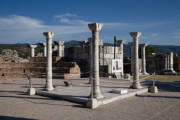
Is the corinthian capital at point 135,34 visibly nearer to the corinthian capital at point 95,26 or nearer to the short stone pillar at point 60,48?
the corinthian capital at point 95,26

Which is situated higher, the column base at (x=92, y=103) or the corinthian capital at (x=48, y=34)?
the corinthian capital at (x=48, y=34)

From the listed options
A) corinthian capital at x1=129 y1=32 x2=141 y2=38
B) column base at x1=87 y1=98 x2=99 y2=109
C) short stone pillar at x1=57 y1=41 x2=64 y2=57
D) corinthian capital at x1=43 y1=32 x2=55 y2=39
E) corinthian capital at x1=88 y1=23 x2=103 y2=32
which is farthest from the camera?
short stone pillar at x1=57 y1=41 x2=64 y2=57

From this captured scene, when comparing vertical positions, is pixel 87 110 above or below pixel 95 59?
below

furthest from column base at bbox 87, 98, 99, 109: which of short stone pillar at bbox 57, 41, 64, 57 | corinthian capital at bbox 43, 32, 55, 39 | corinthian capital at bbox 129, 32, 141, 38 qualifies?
short stone pillar at bbox 57, 41, 64, 57

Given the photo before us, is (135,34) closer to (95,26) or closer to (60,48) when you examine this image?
(95,26)

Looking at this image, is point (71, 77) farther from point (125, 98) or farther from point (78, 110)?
point (78, 110)

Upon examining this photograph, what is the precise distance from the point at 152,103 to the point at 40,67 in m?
18.0

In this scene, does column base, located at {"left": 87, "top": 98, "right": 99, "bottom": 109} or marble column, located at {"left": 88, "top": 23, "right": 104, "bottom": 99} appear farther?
Result: marble column, located at {"left": 88, "top": 23, "right": 104, "bottom": 99}

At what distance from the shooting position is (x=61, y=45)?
28.4 m

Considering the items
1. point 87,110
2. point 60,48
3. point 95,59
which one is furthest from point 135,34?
point 60,48

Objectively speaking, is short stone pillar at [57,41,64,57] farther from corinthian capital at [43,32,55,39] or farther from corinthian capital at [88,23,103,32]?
corinthian capital at [88,23,103,32]

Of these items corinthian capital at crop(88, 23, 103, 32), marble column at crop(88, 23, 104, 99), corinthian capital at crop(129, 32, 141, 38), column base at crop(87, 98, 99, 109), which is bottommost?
column base at crop(87, 98, 99, 109)

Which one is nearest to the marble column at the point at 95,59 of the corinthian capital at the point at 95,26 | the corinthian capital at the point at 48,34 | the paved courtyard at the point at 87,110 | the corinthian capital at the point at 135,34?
the corinthian capital at the point at 95,26

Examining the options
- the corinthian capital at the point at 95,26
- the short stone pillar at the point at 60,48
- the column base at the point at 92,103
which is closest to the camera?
the column base at the point at 92,103
